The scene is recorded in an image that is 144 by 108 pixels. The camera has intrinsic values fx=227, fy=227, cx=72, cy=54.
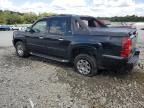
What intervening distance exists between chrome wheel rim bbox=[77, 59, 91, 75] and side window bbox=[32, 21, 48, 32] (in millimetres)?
1963

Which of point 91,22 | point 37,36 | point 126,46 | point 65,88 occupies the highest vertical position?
point 91,22

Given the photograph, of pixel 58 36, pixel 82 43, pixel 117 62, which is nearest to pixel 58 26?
pixel 58 36

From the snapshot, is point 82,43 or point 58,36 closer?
point 82,43

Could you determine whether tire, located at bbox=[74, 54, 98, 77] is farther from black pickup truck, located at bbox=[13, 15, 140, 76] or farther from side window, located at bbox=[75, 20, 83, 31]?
side window, located at bbox=[75, 20, 83, 31]

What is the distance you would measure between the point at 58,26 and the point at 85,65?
1727 millimetres

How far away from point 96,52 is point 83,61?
62 centimetres

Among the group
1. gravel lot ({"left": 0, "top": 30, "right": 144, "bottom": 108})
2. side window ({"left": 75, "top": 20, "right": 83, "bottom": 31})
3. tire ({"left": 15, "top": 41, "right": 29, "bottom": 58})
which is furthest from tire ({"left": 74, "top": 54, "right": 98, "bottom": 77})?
tire ({"left": 15, "top": 41, "right": 29, "bottom": 58})

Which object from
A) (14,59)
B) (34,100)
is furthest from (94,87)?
(14,59)

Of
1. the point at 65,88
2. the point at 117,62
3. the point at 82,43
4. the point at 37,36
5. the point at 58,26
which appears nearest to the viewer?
the point at 65,88

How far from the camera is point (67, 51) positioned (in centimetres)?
724

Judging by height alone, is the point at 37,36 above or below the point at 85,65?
above

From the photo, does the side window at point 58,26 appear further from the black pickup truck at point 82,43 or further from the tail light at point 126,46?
the tail light at point 126,46

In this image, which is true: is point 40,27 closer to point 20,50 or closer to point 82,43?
point 20,50

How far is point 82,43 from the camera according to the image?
6.72m
